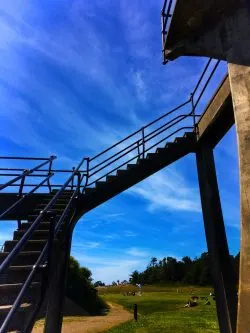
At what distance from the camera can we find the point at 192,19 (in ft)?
26.7

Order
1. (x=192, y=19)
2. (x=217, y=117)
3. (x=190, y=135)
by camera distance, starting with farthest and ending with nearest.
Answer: (x=190, y=135), (x=217, y=117), (x=192, y=19)

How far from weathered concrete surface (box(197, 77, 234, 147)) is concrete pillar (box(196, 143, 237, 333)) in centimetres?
40

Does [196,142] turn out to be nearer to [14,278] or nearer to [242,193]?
[242,193]

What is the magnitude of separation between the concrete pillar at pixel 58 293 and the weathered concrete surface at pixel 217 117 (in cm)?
448

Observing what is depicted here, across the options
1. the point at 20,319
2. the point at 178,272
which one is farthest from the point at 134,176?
the point at 178,272

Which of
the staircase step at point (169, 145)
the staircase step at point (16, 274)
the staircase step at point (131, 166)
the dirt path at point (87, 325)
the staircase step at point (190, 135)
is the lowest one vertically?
the dirt path at point (87, 325)

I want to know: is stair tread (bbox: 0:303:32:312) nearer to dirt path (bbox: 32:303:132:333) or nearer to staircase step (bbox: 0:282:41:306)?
staircase step (bbox: 0:282:41:306)

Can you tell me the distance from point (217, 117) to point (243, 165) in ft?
10.8

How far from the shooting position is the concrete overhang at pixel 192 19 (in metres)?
7.40

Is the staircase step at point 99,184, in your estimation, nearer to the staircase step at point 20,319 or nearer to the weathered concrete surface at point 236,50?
the weathered concrete surface at point 236,50

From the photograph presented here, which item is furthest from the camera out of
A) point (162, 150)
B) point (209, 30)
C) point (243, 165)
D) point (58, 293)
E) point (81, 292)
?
point (81, 292)

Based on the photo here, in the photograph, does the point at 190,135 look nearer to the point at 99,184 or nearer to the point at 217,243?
the point at 99,184

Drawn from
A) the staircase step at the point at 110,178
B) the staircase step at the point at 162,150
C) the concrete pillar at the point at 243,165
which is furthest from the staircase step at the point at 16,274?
the staircase step at the point at 162,150

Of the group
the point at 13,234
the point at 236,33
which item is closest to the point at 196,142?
the point at 236,33
